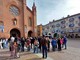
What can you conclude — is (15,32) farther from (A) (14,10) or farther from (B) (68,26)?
(B) (68,26)

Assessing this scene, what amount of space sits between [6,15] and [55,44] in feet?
87.8

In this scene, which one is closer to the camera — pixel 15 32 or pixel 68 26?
pixel 15 32

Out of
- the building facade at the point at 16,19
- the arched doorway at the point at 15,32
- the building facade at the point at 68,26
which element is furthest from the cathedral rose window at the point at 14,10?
the building facade at the point at 68,26

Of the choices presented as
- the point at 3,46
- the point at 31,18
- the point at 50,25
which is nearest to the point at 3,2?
the point at 31,18

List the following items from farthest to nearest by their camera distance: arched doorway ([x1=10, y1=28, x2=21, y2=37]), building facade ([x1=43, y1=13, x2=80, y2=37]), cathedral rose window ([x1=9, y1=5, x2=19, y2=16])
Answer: building facade ([x1=43, y1=13, x2=80, y2=37]) → arched doorway ([x1=10, y1=28, x2=21, y2=37]) → cathedral rose window ([x1=9, y1=5, x2=19, y2=16])

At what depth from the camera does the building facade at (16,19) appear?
4581cm

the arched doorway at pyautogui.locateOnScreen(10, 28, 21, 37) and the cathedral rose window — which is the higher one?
the cathedral rose window

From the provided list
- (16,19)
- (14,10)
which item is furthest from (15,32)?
(14,10)

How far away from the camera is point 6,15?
46.5m

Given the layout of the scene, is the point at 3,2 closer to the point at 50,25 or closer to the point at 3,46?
the point at 3,46

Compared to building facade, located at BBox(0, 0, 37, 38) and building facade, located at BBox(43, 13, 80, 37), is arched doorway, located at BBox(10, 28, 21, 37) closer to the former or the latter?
building facade, located at BBox(0, 0, 37, 38)

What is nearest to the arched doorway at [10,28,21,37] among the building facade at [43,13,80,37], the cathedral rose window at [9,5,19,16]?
the cathedral rose window at [9,5,19,16]

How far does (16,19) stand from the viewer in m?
48.5

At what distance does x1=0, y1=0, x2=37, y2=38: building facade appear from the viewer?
1804 inches
